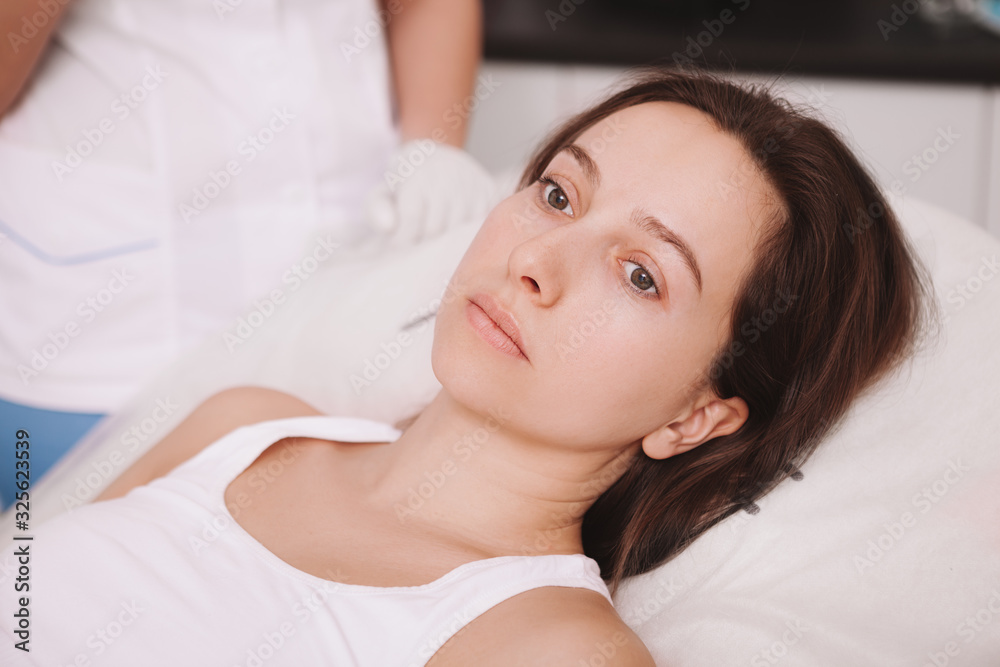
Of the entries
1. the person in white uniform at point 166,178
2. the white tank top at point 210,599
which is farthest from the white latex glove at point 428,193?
the white tank top at point 210,599

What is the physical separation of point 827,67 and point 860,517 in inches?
51.4

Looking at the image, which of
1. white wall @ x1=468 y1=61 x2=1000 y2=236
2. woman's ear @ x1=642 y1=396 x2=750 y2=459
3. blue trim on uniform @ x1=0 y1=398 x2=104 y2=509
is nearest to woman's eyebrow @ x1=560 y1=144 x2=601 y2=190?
woman's ear @ x1=642 y1=396 x2=750 y2=459

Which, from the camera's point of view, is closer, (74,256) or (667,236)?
(667,236)

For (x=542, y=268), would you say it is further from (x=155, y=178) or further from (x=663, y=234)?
(x=155, y=178)

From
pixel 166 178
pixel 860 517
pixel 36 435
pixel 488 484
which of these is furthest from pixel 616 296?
pixel 36 435

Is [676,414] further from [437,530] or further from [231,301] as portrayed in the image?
[231,301]

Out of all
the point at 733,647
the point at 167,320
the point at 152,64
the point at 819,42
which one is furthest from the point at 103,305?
the point at 819,42

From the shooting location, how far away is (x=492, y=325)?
896 mm

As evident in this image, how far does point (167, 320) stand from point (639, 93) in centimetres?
73

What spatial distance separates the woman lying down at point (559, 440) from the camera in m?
0.84

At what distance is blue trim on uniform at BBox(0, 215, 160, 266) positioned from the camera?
1189mm

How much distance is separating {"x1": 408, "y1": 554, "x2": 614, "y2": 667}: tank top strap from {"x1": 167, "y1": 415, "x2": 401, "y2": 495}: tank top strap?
0.28 metres

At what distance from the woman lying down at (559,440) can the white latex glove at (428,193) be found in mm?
378

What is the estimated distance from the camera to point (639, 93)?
3.60ft
